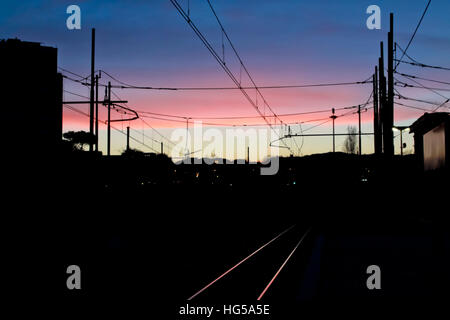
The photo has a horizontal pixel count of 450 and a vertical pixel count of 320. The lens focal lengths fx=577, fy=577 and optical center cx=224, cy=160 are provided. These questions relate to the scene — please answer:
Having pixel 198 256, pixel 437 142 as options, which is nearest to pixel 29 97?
pixel 198 256

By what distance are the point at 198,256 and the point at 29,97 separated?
2604cm

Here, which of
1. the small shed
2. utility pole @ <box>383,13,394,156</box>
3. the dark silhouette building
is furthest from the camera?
the dark silhouette building

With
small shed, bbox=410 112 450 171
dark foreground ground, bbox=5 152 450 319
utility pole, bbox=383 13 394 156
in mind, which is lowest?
dark foreground ground, bbox=5 152 450 319

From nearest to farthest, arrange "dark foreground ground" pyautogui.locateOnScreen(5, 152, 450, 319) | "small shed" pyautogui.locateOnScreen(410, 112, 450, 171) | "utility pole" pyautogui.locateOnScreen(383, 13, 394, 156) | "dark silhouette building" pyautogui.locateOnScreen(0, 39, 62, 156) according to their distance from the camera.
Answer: "dark foreground ground" pyautogui.locateOnScreen(5, 152, 450, 319), "small shed" pyautogui.locateOnScreen(410, 112, 450, 171), "utility pole" pyautogui.locateOnScreen(383, 13, 394, 156), "dark silhouette building" pyautogui.locateOnScreen(0, 39, 62, 156)

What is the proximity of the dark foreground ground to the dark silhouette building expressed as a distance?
237 inches

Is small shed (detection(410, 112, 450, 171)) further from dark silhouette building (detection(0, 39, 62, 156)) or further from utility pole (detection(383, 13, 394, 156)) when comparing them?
dark silhouette building (detection(0, 39, 62, 156))

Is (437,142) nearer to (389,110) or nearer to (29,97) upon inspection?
(389,110)

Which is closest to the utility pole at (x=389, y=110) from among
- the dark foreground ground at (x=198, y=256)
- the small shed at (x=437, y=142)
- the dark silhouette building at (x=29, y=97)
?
the small shed at (x=437, y=142)

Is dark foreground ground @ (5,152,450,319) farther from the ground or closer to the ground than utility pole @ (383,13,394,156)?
closer to the ground

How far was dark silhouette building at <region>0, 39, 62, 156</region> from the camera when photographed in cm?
3850

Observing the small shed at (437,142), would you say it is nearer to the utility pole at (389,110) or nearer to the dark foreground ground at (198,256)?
the dark foreground ground at (198,256)

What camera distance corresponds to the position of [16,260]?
16953 mm

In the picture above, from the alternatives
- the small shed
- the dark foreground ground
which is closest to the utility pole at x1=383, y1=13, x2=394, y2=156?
the small shed
